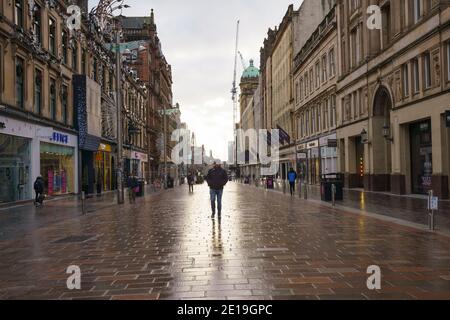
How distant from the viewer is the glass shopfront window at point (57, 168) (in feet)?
91.0

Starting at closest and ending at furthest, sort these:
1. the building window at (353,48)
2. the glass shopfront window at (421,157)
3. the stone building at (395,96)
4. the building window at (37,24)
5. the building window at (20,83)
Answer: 1. the stone building at (395,96)
2. the glass shopfront window at (421,157)
3. the building window at (20,83)
4. the building window at (37,24)
5. the building window at (353,48)

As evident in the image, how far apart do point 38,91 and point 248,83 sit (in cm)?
13323

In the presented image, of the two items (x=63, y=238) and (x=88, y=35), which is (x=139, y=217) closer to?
(x=63, y=238)

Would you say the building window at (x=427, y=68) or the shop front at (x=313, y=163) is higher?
the building window at (x=427, y=68)

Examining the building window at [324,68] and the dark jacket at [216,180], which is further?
the building window at [324,68]

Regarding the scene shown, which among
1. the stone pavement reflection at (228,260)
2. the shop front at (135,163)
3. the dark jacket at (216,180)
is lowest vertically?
the stone pavement reflection at (228,260)

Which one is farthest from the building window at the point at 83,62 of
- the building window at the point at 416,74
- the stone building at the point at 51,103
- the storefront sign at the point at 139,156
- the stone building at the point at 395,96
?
the building window at the point at 416,74

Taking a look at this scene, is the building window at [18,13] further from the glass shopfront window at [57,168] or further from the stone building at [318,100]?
the stone building at [318,100]

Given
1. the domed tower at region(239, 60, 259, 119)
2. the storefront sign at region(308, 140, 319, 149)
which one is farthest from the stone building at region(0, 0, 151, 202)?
the domed tower at region(239, 60, 259, 119)

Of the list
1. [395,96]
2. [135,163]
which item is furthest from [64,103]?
[135,163]

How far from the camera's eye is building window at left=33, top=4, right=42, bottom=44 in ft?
85.0

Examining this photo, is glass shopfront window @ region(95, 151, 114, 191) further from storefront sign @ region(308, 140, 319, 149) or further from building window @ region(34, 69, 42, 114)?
storefront sign @ region(308, 140, 319, 149)

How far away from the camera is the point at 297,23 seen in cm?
→ 5669

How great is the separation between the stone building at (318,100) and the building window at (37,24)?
1870cm
